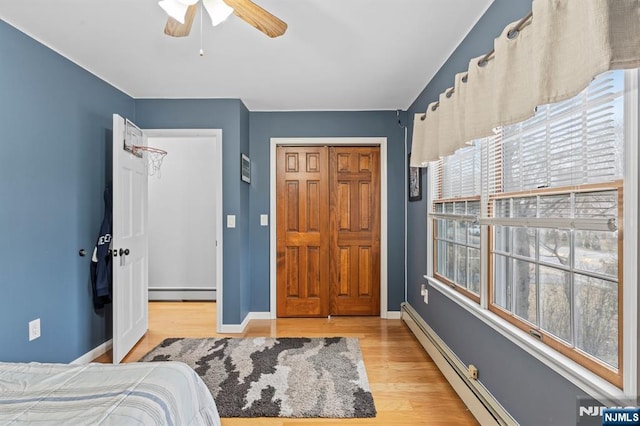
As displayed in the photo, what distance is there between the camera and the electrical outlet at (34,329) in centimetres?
237

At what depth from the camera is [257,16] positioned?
170cm

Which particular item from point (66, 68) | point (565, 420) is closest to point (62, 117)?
point (66, 68)

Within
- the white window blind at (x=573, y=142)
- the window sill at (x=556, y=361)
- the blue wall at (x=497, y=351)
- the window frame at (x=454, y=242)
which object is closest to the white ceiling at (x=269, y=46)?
the blue wall at (x=497, y=351)

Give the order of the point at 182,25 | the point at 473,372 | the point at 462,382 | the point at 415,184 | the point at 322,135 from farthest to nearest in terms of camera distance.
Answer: the point at 322,135, the point at 415,184, the point at 462,382, the point at 473,372, the point at 182,25

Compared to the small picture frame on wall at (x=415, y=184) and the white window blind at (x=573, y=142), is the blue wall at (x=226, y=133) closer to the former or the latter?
the small picture frame on wall at (x=415, y=184)

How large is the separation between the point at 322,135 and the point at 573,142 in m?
3.00

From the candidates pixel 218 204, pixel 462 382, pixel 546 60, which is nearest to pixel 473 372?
pixel 462 382

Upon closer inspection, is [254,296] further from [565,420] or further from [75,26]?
[565,420]

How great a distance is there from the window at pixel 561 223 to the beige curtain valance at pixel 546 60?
0.19 meters

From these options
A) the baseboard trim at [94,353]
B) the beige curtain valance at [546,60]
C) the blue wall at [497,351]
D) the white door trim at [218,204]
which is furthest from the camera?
the white door trim at [218,204]

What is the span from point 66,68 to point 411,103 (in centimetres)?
322

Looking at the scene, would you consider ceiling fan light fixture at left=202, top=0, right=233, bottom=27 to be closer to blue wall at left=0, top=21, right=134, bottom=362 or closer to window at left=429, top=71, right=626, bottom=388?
window at left=429, top=71, right=626, bottom=388

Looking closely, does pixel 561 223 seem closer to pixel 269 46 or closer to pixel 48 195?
pixel 269 46

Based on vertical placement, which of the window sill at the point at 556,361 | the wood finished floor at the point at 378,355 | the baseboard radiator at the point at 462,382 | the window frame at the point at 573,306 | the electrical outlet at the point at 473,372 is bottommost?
the wood finished floor at the point at 378,355
